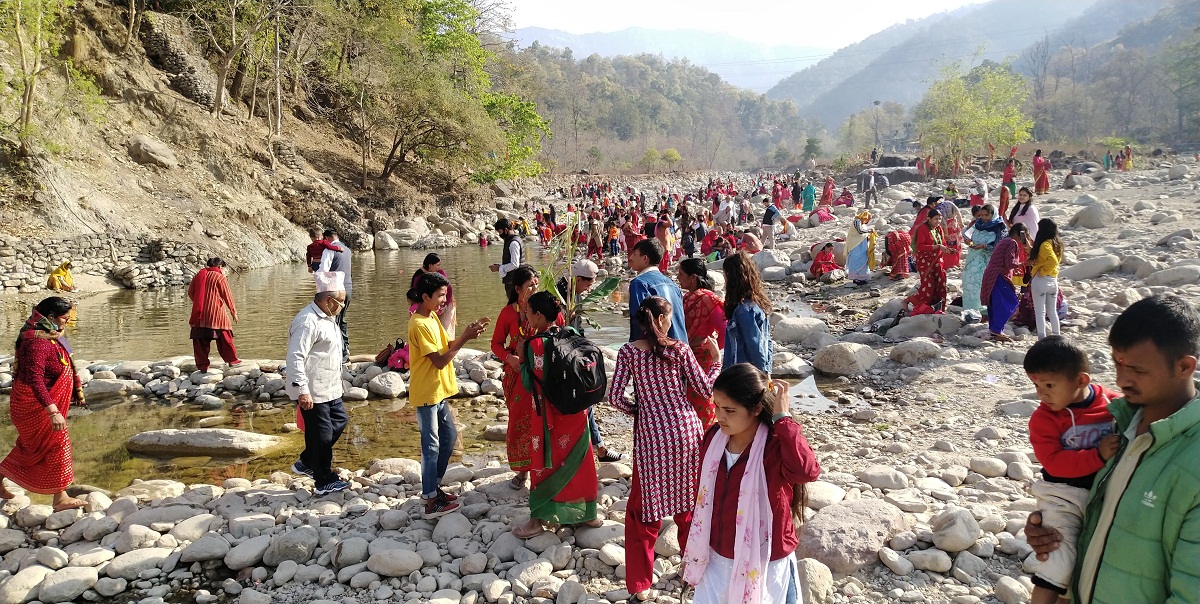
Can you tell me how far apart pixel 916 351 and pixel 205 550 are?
658 centimetres

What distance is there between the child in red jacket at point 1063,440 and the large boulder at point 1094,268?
941cm

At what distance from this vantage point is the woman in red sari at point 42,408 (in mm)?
4184

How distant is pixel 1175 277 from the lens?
28.9 ft

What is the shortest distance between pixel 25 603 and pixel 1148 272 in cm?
1198

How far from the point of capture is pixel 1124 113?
57.2 metres

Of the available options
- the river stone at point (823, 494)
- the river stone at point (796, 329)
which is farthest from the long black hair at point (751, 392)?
the river stone at point (796, 329)

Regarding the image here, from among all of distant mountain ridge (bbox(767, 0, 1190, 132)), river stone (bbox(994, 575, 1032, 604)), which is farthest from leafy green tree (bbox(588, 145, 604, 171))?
distant mountain ridge (bbox(767, 0, 1190, 132))

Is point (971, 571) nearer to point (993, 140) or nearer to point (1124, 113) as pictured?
point (993, 140)

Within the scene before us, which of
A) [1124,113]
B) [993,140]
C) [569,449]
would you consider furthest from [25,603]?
[1124,113]

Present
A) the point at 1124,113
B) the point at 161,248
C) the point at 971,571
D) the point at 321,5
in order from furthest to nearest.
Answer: the point at 1124,113 → the point at 321,5 → the point at 161,248 → the point at 971,571

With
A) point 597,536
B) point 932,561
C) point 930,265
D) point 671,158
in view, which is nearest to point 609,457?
point 597,536

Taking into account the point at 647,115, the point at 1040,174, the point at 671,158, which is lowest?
the point at 1040,174

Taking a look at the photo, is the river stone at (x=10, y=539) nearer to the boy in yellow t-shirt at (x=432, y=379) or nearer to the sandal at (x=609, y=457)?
the boy in yellow t-shirt at (x=432, y=379)

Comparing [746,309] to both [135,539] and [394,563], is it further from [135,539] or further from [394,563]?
[135,539]
